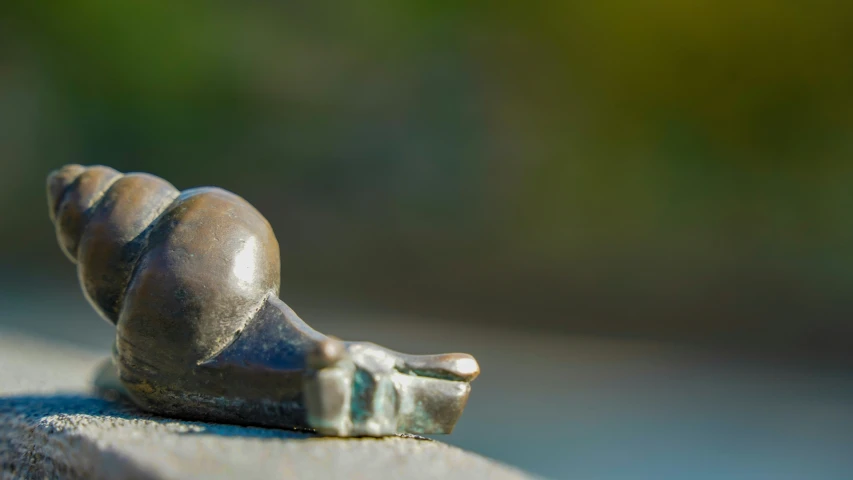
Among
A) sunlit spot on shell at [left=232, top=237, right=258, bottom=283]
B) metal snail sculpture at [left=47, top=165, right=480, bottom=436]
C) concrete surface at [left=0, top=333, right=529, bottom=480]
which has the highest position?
sunlit spot on shell at [left=232, top=237, right=258, bottom=283]

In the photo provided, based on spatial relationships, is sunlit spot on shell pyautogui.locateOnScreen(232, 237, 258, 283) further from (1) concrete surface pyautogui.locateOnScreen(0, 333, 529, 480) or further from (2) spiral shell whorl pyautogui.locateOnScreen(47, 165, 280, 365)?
(1) concrete surface pyautogui.locateOnScreen(0, 333, 529, 480)

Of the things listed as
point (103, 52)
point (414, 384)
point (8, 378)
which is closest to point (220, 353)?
point (414, 384)

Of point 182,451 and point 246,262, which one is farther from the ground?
point 246,262

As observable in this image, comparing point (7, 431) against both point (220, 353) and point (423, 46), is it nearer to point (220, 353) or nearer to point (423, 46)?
point (220, 353)

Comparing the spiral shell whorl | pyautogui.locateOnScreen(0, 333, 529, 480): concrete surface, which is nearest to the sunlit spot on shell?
the spiral shell whorl

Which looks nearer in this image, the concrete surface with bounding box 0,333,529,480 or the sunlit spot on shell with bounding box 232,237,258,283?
the concrete surface with bounding box 0,333,529,480
